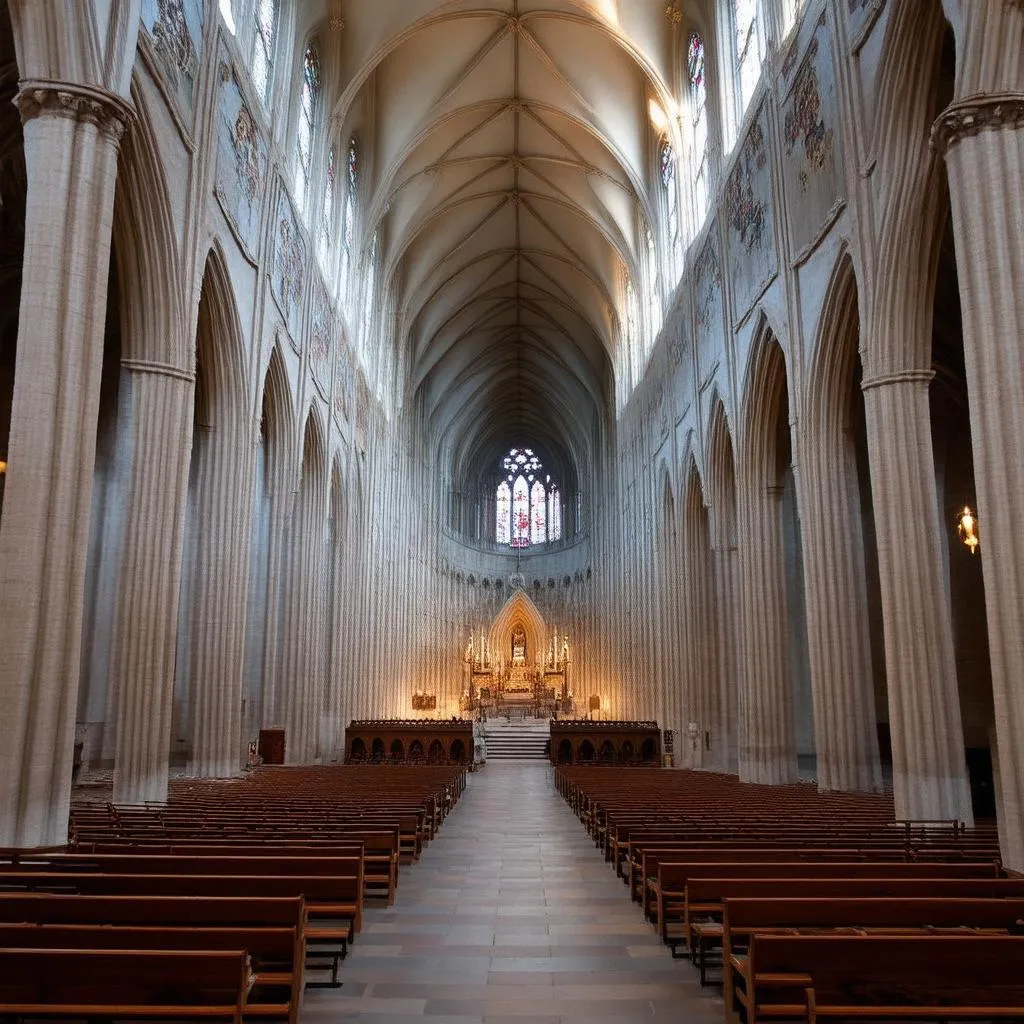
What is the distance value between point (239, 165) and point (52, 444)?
9.80 m

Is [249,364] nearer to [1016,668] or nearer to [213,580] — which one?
[213,580]

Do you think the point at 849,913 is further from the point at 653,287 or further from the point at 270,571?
the point at 653,287

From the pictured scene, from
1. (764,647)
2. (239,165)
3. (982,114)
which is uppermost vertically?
(239,165)

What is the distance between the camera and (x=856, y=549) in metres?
15.4

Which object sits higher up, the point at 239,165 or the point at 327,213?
the point at 327,213

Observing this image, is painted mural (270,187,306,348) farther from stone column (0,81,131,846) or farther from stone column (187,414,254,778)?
stone column (0,81,131,846)

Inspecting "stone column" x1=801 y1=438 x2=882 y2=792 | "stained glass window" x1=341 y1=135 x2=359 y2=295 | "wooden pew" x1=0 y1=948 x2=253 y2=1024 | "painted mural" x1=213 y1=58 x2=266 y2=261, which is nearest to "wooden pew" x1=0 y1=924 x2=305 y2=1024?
"wooden pew" x1=0 y1=948 x2=253 y2=1024

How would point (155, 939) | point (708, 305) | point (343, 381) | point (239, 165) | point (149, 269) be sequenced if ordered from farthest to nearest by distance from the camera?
point (343, 381)
point (708, 305)
point (239, 165)
point (149, 269)
point (155, 939)

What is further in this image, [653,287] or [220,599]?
[653,287]

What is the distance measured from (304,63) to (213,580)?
13.2m

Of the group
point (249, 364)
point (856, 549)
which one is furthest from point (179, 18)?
point (856, 549)

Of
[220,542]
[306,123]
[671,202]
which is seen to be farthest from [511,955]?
[671,202]

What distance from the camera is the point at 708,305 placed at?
903 inches

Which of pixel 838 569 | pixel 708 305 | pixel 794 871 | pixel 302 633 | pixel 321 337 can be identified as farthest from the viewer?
pixel 321 337
